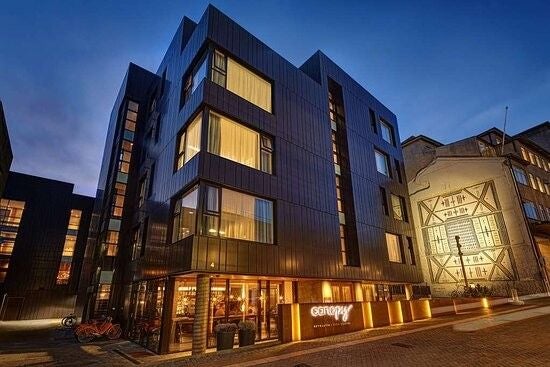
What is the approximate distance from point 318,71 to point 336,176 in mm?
8537

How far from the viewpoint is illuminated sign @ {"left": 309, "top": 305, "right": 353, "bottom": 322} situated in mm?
13922

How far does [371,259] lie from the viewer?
68.2 ft

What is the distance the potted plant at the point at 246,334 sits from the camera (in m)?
12.9

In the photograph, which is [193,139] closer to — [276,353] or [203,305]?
[203,305]

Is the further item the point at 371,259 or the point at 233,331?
the point at 371,259

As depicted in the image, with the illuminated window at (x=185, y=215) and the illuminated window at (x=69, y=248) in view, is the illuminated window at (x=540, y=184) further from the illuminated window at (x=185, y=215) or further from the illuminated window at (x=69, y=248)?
the illuminated window at (x=69, y=248)

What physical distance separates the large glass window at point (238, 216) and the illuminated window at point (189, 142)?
9.12ft

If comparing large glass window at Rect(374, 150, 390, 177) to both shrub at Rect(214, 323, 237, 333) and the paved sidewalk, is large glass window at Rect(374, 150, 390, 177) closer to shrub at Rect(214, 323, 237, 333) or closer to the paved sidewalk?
the paved sidewalk

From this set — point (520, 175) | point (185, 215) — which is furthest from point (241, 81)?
point (520, 175)

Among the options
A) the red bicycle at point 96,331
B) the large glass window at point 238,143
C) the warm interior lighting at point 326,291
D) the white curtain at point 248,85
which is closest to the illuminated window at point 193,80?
the white curtain at point 248,85

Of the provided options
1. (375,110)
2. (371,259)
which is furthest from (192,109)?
(375,110)

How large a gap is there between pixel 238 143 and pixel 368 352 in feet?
36.0

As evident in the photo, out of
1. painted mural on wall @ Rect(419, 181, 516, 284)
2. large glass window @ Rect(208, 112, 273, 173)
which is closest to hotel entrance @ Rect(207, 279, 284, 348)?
large glass window @ Rect(208, 112, 273, 173)

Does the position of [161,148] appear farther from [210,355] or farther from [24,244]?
[24,244]
